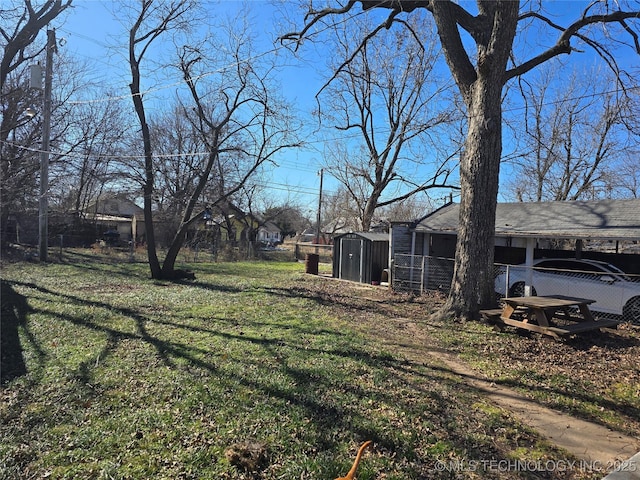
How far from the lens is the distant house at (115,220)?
31.1m

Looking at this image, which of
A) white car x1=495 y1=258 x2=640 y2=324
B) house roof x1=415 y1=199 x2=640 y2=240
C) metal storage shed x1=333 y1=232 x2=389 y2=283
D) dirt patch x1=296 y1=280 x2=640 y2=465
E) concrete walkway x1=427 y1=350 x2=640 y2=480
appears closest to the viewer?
concrete walkway x1=427 y1=350 x2=640 y2=480

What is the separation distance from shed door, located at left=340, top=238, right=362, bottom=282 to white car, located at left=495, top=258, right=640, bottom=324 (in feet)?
21.0

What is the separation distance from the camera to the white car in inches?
362

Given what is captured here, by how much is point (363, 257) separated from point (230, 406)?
1338 cm

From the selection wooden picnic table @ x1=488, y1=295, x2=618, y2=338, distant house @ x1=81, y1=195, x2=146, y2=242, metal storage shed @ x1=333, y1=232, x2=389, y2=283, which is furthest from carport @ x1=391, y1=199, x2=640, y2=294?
distant house @ x1=81, y1=195, x2=146, y2=242

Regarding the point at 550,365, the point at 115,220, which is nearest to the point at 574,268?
the point at 550,365

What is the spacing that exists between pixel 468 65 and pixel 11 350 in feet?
33.2

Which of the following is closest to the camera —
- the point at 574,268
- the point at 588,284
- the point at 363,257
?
the point at 588,284

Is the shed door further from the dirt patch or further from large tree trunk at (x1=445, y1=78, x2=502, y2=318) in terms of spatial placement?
large tree trunk at (x1=445, y1=78, x2=502, y2=318)

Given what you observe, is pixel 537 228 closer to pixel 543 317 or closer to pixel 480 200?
pixel 480 200

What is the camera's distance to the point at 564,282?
10508mm

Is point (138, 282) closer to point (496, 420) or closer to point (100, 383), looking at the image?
point (100, 383)

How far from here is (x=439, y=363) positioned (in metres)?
5.88

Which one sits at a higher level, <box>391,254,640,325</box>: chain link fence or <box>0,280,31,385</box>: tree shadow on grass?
<box>391,254,640,325</box>: chain link fence
